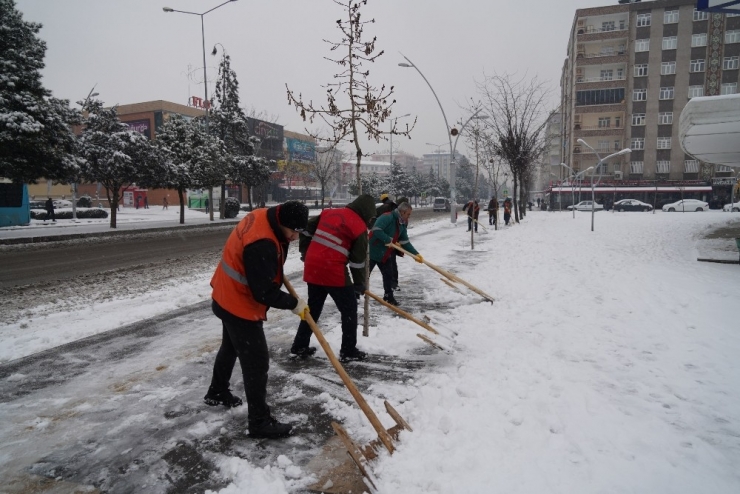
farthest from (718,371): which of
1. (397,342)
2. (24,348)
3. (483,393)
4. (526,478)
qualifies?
(24,348)

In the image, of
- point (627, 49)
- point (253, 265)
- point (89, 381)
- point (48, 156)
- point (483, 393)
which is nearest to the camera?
point (253, 265)

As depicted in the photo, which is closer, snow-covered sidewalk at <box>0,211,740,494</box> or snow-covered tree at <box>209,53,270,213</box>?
snow-covered sidewalk at <box>0,211,740,494</box>

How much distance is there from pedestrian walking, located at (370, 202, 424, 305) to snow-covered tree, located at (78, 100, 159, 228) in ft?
60.7

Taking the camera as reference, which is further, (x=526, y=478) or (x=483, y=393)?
(x=483, y=393)

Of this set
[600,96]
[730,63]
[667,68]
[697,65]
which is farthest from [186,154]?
[730,63]

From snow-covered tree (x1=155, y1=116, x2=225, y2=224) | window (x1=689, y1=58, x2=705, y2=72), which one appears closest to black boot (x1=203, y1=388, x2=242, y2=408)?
snow-covered tree (x1=155, y1=116, x2=225, y2=224)

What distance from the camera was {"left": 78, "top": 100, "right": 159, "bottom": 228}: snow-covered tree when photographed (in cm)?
2022

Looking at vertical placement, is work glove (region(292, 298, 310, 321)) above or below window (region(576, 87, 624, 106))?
below

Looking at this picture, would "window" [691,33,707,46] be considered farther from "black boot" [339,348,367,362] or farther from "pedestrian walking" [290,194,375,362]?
"black boot" [339,348,367,362]

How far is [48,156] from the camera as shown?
661 inches

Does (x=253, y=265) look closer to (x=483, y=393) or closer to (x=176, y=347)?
(x=483, y=393)

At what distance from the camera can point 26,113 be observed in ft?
51.8

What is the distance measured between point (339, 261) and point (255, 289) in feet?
4.82

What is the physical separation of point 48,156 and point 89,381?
1694cm
